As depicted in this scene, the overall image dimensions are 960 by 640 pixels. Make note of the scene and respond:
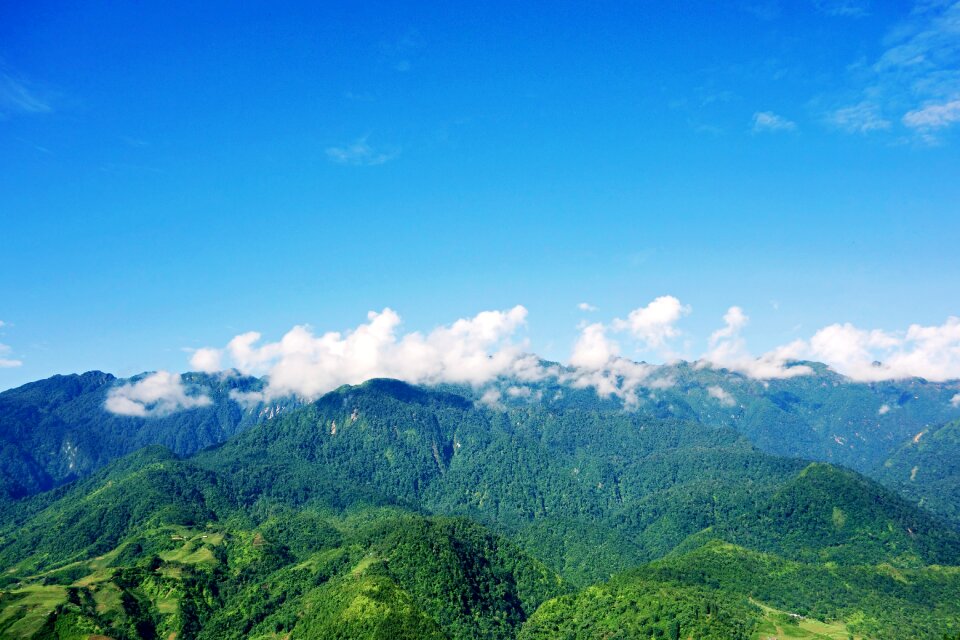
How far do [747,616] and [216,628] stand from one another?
543 ft

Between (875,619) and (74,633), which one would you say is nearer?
(74,633)

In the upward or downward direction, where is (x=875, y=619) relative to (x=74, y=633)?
downward

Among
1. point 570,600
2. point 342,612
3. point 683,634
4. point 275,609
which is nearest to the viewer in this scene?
point 683,634

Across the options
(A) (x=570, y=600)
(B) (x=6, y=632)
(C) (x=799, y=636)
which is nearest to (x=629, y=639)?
(A) (x=570, y=600)

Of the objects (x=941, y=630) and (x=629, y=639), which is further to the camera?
(x=941, y=630)

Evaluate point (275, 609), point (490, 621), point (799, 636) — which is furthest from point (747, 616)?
point (275, 609)

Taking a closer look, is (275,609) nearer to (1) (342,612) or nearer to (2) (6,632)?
(1) (342,612)

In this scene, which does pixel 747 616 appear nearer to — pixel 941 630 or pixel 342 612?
pixel 941 630

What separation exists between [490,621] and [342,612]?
2022 inches

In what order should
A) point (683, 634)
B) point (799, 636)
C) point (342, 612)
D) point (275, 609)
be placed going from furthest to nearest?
point (275, 609)
point (342, 612)
point (799, 636)
point (683, 634)

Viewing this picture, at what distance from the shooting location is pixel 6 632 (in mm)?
159375

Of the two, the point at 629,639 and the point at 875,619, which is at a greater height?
the point at 629,639

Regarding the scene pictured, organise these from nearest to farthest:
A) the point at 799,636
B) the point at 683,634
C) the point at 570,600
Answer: the point at 683,634
the point at 799,636
the point at 570,600

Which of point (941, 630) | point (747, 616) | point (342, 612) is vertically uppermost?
point (342, 612)
